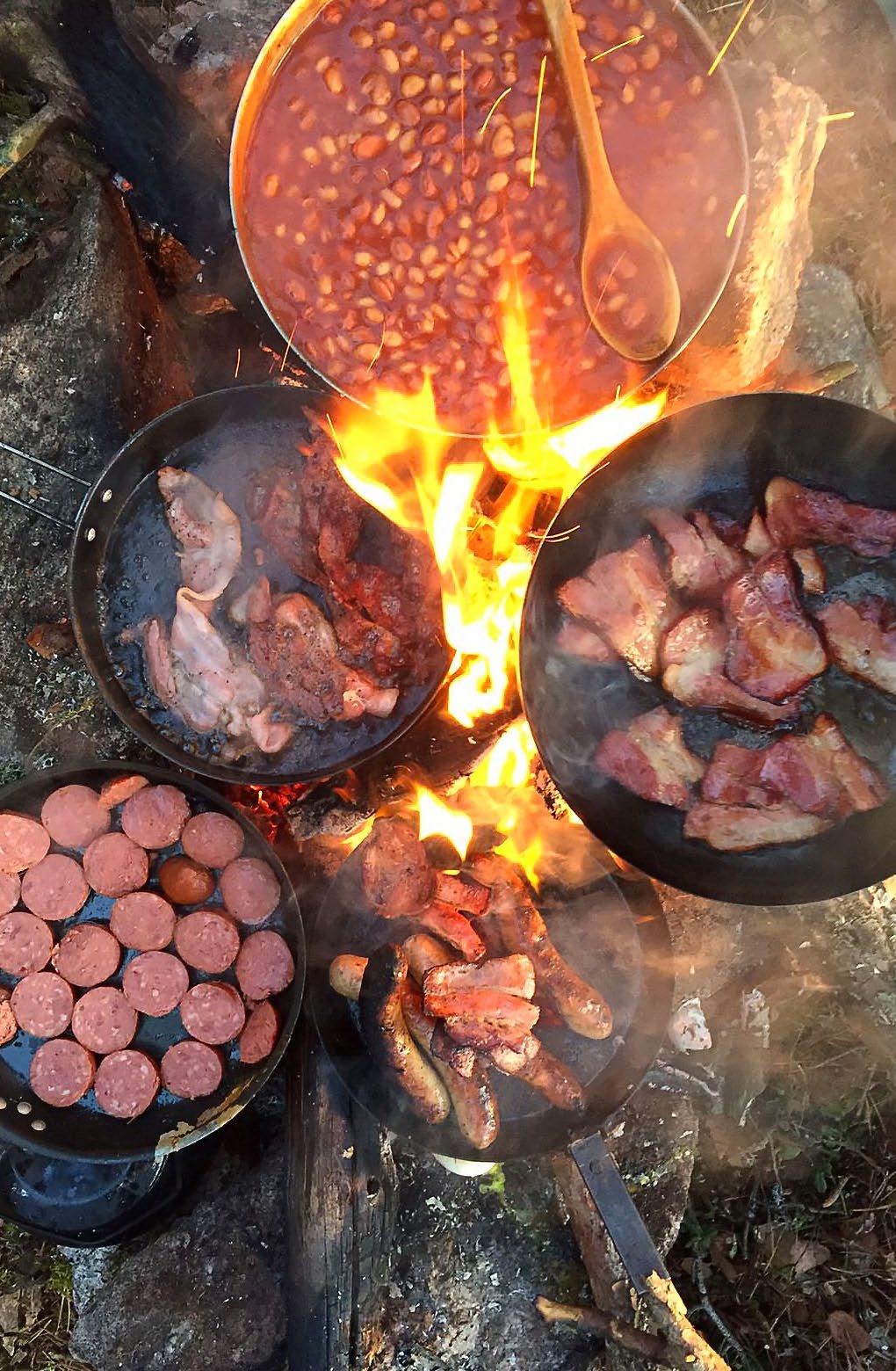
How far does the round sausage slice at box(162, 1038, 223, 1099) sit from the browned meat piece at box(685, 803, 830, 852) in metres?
2.29

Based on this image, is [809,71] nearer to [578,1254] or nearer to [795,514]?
[795,514]

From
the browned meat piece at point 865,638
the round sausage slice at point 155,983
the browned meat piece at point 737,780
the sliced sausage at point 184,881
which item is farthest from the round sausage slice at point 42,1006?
the browned meat piece at point 865,638

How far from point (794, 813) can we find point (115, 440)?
11.5 feet

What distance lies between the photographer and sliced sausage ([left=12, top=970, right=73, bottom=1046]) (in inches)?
150

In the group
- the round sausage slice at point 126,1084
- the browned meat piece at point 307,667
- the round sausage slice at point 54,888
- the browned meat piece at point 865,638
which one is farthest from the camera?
the round sausage slice at point 54,888

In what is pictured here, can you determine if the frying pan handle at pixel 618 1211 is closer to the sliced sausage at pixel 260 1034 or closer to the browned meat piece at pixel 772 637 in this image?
the sliced sausage at pixel 260 1034

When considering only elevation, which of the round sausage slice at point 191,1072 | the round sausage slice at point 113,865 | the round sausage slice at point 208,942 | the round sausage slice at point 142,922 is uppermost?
the round sausage slice at point 113,865

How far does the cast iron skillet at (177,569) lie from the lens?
145 inches

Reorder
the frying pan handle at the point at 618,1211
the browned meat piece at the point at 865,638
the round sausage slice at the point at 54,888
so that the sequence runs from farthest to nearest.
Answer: the round sausage slice at the point at 54,888 < the browned meat piece at the point at 865,638 < the frying pan handle at the point at 618,1211

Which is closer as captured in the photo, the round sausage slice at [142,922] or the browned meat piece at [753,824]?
the browned meat piece at [753,824]

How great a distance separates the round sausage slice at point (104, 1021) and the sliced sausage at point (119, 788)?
2.72ft

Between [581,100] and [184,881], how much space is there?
10.9ft

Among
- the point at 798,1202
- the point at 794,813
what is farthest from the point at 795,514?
the point at 798,1202

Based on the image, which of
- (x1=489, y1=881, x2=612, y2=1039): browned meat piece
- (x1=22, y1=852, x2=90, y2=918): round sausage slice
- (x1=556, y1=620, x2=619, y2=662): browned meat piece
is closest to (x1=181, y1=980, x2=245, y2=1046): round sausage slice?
(x1=22, y1=852, x2=90, y2=918): round sausage slice
